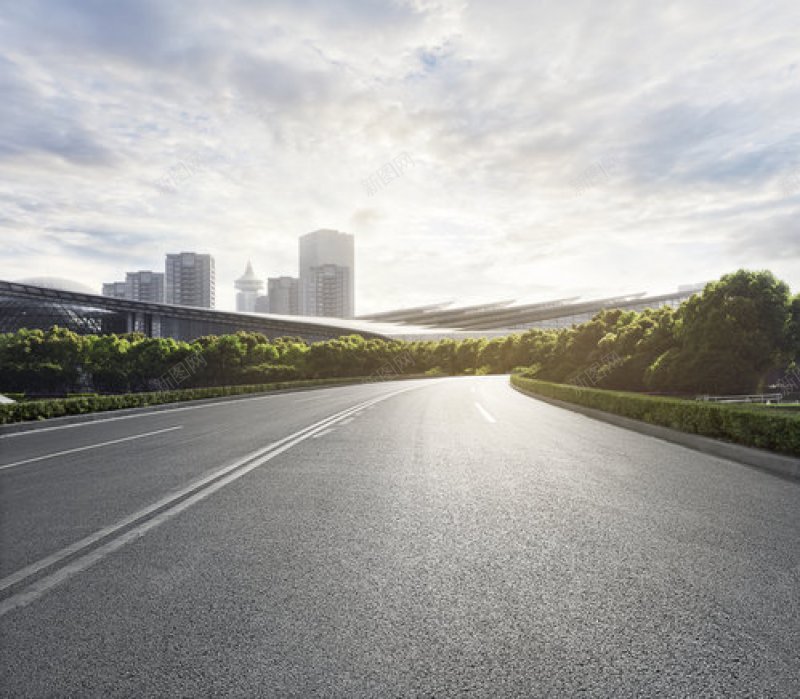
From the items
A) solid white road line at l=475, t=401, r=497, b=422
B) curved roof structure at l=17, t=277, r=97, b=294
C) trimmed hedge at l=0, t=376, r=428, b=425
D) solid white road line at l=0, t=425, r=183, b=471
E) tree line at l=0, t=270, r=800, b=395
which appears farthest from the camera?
curved roof structure at l=17, t=277, r=97, b=294

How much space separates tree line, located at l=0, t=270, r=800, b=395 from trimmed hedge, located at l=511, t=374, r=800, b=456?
67.9ft

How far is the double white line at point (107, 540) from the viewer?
3455 mm

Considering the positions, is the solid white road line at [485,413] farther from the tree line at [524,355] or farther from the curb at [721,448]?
the tree line at [524,355]

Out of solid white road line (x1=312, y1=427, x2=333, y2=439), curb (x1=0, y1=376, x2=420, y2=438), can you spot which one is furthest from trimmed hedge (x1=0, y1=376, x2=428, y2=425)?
solid white road line (x1=312, y1=427, x2=333, y2=439)

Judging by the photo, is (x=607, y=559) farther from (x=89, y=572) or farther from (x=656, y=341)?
(x=656, y=341)

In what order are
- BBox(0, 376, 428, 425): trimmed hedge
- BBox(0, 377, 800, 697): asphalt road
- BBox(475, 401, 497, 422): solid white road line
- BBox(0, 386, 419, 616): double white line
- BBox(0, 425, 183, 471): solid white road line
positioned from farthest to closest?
BBox(0, 376, 428, 425): trimmed hedge → BBox(475, 401, 497, 422): solid white road line → BBox(0, 425, 183, 471): solid white road line → BBox(0, 386, 419, 616): double white line → BBox(0, 377, 800, 697): asphalt road

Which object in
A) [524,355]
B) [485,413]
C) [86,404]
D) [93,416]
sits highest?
[524,355]

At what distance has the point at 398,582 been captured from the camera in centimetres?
355

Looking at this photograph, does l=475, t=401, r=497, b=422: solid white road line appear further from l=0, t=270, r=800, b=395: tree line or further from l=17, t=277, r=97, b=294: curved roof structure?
l=17, t=277, r=97, b=294: curved roof structure

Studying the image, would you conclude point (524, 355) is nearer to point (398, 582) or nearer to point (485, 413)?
point (485, 413)

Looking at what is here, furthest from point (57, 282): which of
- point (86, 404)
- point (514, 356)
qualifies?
point (86, 404)

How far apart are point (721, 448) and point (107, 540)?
364 inches

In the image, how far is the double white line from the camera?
11.3 ft

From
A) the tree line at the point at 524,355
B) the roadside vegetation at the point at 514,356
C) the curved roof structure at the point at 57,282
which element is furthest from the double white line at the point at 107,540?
the curved roof structure at the point at 57,282
